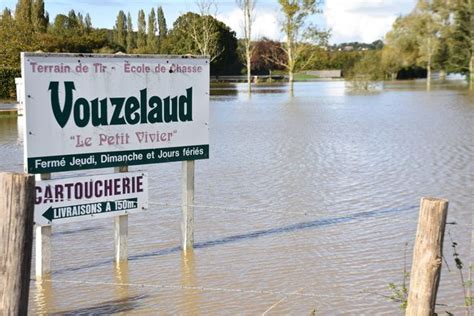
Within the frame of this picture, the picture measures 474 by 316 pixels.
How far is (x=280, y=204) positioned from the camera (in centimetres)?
1088

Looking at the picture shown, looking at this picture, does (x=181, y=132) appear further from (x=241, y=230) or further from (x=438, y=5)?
(x=438, y=5)

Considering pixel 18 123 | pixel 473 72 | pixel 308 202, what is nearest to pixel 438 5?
pixel 473 72

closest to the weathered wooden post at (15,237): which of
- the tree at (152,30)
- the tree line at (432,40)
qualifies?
the tree line at (432,40)

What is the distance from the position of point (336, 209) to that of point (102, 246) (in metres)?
3.68

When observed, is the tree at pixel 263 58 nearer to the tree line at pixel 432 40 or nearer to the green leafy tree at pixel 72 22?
the tree line at pixel 432 40

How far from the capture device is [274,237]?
877 centimetres

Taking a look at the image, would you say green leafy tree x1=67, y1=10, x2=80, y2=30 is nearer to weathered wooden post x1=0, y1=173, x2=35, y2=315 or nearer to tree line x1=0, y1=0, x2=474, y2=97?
tree line x1=0, y1=0, x2=474, y2=97

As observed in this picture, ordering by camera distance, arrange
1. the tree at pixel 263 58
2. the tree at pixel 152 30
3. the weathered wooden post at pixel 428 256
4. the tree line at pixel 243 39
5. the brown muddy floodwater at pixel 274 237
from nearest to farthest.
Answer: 1. the weathered wooden post at pixel 428 256
2. the brown muddy floodwater at pixel 274 237
3. the tree line at pixel 243 39
4. the tree at pixel 152 30
5. the tree at pixel 263 58

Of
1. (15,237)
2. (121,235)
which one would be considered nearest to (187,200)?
(121,235)

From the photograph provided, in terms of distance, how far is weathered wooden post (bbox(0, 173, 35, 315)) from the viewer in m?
3.97

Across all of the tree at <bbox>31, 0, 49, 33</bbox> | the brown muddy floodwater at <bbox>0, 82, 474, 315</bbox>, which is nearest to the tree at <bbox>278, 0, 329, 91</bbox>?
the tree at <bbox>31, 0, 49, 33</bbox>

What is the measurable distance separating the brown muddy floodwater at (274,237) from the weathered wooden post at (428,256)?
1.91 metres

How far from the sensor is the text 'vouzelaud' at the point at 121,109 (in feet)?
22.0

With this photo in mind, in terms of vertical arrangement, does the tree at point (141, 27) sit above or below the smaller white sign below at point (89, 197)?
above
